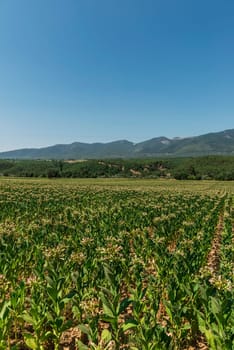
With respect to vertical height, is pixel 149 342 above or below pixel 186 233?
above

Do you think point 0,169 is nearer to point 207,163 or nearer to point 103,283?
point 207,163

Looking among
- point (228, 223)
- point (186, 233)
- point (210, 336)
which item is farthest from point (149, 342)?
point (228, 223)

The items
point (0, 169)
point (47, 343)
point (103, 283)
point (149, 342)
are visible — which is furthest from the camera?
point (0, 169)

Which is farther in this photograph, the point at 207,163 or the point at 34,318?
the point at 207,163

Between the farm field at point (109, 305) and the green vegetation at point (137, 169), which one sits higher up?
the farm field at point (109, 305)

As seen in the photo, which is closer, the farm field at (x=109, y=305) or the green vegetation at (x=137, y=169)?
the farm field at (x=109, y=305)

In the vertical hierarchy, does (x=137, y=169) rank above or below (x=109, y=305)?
below

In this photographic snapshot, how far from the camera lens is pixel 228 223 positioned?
16109mm

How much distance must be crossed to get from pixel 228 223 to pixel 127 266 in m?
9.85

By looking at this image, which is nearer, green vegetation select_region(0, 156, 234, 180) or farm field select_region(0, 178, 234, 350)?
farm field select_region(0, 178, 234, 350)

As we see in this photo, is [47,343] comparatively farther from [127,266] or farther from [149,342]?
[127,266]

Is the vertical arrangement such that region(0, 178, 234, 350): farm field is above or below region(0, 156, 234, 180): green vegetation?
above

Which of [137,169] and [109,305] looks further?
[137,169]

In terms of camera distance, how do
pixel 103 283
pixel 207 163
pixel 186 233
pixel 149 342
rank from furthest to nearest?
1. pixel 207 163
2. pixel 186 233
3. pixel 103 283
4. pixel 149 342
